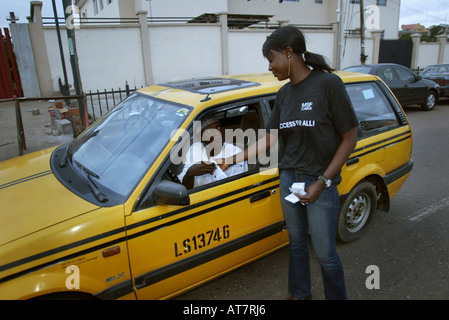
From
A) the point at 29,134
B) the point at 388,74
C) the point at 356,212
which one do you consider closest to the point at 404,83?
the point at 388,74

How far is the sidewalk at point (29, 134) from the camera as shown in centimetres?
660

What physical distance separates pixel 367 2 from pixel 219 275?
33.3 meters

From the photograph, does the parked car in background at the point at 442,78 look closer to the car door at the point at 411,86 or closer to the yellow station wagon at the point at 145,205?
the car door at the point at 411,86

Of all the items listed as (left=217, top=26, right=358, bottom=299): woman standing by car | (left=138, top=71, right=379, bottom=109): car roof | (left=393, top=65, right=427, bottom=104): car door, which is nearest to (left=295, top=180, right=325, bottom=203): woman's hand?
(left=217, top=26, right=358, bottom=299): woman standing by car

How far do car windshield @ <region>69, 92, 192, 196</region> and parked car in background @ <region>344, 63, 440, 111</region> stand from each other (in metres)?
9.12

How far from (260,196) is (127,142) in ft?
3.67

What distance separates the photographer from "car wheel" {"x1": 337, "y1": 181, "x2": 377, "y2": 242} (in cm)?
316

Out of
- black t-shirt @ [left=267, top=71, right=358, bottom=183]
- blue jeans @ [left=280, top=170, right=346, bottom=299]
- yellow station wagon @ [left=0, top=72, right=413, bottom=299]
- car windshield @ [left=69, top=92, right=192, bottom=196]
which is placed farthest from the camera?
car windshield @ [left=69, top=92, right=192, bottom=196]

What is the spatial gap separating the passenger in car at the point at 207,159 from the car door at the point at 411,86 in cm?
1009

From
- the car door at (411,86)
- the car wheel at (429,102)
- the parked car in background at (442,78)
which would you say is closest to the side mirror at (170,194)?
the car door at (411,86)

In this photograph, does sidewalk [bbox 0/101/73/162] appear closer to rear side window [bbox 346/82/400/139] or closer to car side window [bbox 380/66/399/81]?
rear side window [bbox 346/82/400/139]

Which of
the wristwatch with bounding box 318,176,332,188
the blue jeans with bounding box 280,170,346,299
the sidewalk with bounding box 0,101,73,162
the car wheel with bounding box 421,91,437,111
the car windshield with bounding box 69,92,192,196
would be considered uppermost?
the car windshield with bounding box 69,92,192,196

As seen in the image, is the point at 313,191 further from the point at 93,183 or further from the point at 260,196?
the point at 93,183
